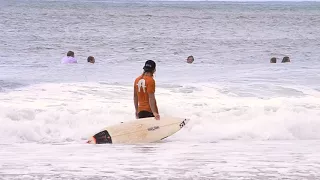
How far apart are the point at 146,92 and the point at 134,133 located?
726 mm

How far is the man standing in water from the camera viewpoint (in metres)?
10.7

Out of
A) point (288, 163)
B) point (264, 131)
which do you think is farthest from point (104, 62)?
point (288, 163)

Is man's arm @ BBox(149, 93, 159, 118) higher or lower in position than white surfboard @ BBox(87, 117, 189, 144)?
higher

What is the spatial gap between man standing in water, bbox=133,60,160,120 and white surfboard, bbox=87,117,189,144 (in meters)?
0.14

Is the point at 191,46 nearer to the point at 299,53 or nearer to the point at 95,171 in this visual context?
the point at 299,53

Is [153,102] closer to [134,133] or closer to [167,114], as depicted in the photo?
[134,133]

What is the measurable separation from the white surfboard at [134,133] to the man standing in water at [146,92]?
0.14 metres

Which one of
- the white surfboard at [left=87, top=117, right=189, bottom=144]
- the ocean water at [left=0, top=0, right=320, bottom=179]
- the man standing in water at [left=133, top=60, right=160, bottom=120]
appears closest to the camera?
the ocean water at [left=0, top=0, right=320, bottom=179]

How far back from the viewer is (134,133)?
11.1 meters

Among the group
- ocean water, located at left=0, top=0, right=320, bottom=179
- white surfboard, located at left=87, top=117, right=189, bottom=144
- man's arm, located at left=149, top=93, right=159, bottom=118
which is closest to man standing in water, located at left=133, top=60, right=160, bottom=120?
man's arm, located at left=149, top=93, right=159, bottom=118

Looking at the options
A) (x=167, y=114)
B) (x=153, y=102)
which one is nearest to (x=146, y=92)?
(x=153, y=102)

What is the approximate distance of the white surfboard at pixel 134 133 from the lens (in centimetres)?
1097

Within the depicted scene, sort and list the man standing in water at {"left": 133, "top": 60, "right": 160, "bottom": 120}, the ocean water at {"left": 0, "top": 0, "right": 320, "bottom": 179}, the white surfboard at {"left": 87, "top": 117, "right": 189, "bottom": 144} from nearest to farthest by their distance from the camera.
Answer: the ocean water at {"left": 0, "top": 0, "right": 320, "bottom": 179}, the man standing in water at {"left": 133, "top": 60, "right": 160, "bottom": 120}, the white surfboard at {"left": 87, "top": 117, "right": 189, "bottom": 144}

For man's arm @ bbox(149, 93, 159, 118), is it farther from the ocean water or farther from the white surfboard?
the ocean water
